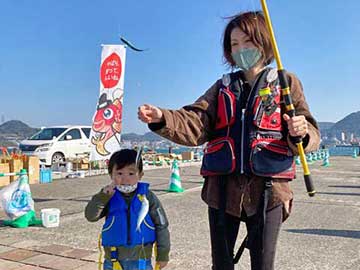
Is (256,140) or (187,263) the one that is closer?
(256,140)

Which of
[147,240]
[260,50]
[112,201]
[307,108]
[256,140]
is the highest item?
[260,50]

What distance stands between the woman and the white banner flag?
6468 millimetres

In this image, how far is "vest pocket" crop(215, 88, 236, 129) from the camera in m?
2.03

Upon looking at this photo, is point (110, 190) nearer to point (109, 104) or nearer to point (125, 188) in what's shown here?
point (125, 188)

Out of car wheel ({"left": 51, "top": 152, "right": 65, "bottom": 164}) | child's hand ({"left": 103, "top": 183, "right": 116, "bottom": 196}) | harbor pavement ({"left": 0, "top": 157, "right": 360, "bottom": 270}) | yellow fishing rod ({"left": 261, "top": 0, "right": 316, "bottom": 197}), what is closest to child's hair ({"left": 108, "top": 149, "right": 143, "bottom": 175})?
child's hand ({"left": 103, "top": 183, "right": 116, "bottom": 196})

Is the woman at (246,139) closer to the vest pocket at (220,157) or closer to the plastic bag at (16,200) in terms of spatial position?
the vest pocket at (220,157)

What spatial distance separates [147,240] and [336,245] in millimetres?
3250

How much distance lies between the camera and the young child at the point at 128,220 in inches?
99.4

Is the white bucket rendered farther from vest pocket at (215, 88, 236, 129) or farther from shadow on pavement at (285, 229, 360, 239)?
vest pocket at (215, 88, 236, 129)

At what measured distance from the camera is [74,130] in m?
16.2

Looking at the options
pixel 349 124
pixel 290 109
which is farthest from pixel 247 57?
pixel 349 124

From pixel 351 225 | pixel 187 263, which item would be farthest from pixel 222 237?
pixel 351 225

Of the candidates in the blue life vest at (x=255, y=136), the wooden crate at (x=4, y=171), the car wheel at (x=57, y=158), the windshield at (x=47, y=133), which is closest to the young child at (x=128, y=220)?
the blue life vest at (x=255, y=136)

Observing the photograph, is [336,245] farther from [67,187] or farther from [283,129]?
[67,187]
